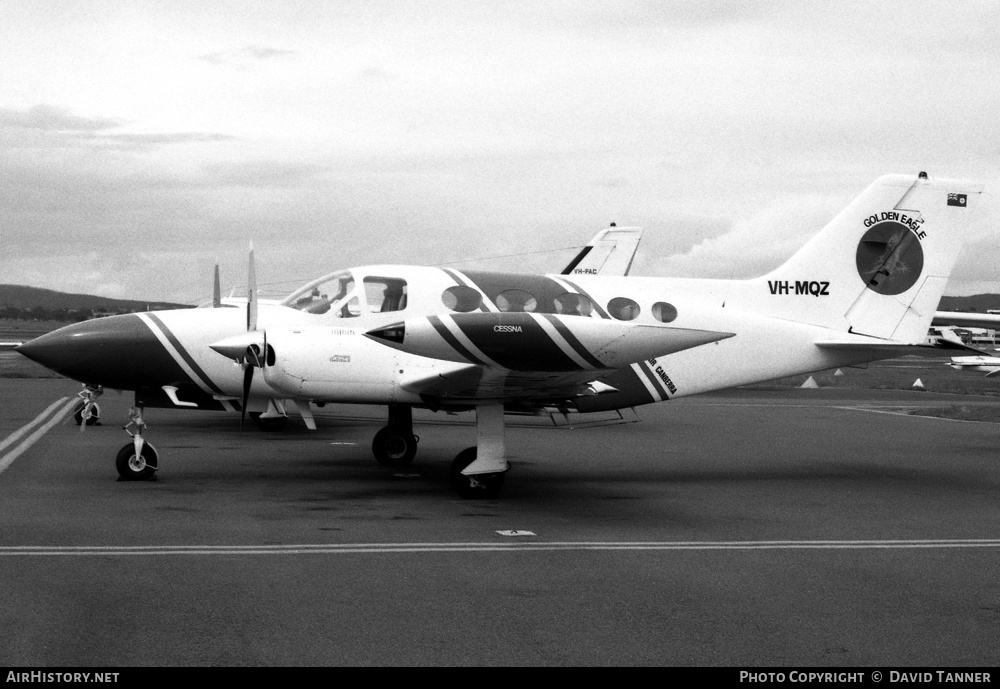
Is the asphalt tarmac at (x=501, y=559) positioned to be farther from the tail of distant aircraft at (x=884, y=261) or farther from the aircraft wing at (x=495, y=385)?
the tail of distant aircraft at (x=884, y=261)

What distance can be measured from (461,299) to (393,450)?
8.48ft

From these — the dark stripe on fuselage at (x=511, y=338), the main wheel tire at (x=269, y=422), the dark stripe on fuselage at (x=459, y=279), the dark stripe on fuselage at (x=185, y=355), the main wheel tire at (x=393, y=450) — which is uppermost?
the dark stripe on fuselage at (x=459, y=279)

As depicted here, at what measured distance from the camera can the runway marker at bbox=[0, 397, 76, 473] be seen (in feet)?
47.3

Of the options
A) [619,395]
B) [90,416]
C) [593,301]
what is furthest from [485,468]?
[90,416]

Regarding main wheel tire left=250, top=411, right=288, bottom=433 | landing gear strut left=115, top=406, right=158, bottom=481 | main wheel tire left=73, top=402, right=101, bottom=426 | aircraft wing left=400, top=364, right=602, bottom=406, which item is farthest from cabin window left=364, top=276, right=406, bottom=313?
main wheel tire left=73, top=402, right=101, bottom=426

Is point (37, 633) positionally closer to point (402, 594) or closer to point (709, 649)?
point (402, 594)

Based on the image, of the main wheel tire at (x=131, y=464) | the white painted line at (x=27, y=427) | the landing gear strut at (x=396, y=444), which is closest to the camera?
the main wheel tire at (x=131, y=464)

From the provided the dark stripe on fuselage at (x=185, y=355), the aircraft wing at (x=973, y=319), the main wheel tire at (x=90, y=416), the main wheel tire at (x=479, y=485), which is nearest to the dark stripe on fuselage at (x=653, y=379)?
the main wheel tire at (x=479, y=485)

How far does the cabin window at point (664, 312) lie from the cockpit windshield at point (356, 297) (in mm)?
3188

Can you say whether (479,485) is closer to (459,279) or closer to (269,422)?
(459,279)

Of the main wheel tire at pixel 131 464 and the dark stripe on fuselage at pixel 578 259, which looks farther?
the dark stripe on fuselage at pixel 578 259

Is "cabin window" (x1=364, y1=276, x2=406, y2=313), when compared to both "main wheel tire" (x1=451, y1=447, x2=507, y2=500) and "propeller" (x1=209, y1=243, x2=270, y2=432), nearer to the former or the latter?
"propeller" (x1=209, y1=243, x2=270, y2=432)

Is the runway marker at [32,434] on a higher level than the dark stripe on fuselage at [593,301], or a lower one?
lower

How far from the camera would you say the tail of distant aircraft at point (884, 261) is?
15.0 m
